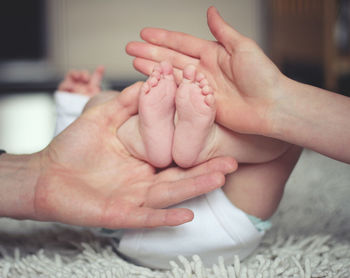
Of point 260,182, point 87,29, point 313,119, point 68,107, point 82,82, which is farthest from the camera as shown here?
point 87,29

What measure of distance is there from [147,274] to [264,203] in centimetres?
25

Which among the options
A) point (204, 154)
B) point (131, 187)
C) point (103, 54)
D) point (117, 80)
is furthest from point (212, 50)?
point (103, 54)

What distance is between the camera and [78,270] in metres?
0.71

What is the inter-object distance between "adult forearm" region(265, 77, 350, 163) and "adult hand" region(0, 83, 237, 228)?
0.11m

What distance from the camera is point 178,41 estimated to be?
2.73 ft

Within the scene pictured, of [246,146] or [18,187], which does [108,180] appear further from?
[246,146]

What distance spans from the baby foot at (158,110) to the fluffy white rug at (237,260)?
0.20 metres

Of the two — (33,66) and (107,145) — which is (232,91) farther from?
(33,66)

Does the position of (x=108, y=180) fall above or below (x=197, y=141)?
below

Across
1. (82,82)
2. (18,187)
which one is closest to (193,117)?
(18,187)

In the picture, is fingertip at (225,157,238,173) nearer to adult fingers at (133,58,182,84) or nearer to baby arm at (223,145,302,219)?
baby arm at (223,145,302,219)

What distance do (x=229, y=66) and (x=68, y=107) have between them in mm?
490

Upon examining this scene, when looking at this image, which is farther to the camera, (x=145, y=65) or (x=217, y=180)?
(x=145, y=65)

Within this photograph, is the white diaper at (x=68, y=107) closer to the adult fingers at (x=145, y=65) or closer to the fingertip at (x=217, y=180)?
the adult fingers at (x=145, y=65)
